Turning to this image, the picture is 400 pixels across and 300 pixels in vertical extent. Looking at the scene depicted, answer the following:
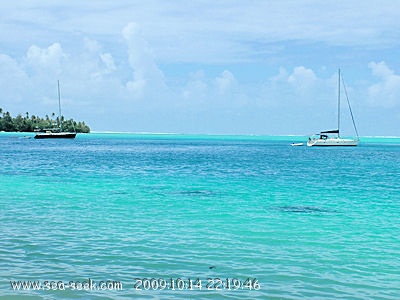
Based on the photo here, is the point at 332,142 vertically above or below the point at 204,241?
above

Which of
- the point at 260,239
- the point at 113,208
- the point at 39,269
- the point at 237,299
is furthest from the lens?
the point at 113,208

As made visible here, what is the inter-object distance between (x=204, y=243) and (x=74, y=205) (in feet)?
35.4

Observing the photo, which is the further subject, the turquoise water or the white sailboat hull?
the white sailboat hull

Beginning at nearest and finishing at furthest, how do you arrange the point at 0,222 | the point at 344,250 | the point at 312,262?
the point at 312,262 < the point at 344,250 < the point at 0,222

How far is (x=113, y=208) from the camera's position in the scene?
80.9 ft

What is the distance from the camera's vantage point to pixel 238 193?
1273 inches

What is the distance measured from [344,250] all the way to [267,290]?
17.0ft

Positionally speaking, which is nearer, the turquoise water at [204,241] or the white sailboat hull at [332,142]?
the turquoise water at [204,241]

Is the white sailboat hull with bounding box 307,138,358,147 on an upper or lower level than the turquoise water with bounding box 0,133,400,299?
upper

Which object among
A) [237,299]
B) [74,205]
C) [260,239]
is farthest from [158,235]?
[74,205]

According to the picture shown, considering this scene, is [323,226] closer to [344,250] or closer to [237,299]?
[344,250]

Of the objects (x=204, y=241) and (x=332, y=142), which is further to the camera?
(x=332, y=142)

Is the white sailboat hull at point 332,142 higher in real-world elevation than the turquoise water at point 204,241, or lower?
higher

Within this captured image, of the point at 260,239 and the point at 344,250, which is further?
the point at 260,239
